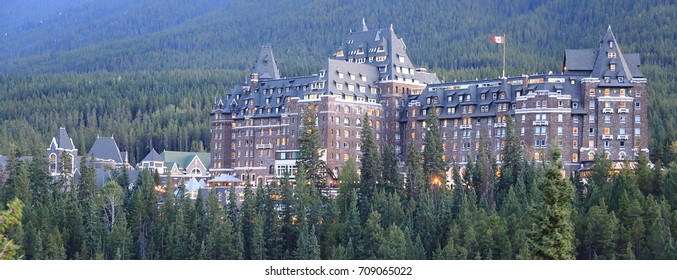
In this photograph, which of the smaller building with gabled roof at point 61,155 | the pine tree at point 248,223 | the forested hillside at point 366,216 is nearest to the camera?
the forested hillside at point 366,216

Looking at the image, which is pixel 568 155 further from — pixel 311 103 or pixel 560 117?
pixel 311 103

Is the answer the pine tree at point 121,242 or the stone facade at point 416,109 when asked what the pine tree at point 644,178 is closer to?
the stone facade at point 416,109

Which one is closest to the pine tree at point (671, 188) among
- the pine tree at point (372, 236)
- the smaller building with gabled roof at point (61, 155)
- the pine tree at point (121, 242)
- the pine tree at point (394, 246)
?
the pine tree at point (394, 246)

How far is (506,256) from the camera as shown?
107 m

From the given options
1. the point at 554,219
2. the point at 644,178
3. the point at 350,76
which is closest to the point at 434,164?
the point at 350,76

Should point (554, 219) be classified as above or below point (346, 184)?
above

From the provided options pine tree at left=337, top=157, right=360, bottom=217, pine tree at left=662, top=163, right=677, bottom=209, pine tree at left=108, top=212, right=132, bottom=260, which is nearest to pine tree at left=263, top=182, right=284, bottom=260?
pine tree at left=337, top=157, right=360, bottom=217

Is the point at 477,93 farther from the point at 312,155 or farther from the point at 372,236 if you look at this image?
the point at 372,236

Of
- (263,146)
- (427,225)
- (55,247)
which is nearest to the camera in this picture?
(427,225)

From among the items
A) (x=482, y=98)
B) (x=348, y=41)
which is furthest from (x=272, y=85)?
(x=482, y=98)

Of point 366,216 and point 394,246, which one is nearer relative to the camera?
point 394,246

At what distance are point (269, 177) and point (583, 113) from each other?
44461 millimetres

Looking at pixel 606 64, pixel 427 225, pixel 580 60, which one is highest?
pixel 580 60
